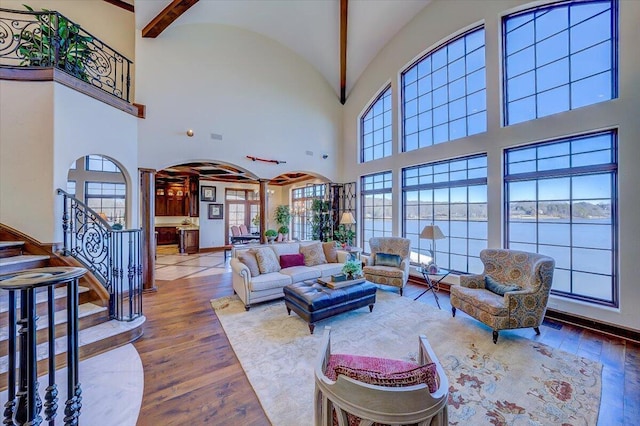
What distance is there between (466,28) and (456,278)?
4933 mm

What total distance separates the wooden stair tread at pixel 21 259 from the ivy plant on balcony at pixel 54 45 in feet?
8.42

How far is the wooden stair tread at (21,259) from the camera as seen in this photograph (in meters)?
2.79

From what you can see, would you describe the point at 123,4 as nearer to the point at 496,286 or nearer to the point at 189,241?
the point at 189,241

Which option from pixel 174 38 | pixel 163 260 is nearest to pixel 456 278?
pixel 174 38

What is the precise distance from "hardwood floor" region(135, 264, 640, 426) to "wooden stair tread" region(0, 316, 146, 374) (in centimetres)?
22

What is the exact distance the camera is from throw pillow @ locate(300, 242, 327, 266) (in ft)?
17.0

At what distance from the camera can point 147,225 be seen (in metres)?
4.98

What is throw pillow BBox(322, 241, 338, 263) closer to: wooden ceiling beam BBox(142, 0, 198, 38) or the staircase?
the staircase

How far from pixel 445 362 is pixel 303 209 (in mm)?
8596

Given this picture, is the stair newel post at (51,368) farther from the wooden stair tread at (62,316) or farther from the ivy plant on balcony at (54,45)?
the ivy plant on balcony at (54,45)

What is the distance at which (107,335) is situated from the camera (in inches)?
112

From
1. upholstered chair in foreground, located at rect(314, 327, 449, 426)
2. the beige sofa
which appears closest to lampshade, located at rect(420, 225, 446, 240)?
the beige sofa

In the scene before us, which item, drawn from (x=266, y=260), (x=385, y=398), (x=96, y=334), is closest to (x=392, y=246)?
(x=266, y=260)

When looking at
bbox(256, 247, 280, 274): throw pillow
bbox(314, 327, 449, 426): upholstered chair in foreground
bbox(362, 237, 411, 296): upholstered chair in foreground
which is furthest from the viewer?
bbox(362, 237, 411, 296): upholstered chair in foreground
